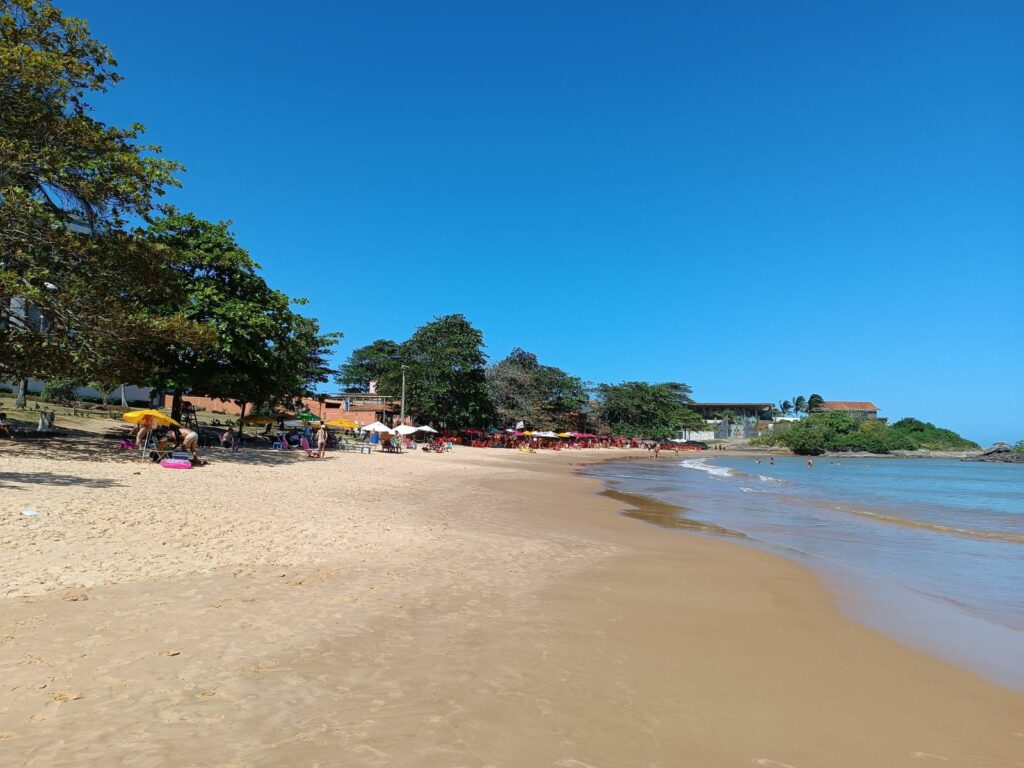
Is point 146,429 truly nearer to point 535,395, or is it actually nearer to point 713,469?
point 713,469

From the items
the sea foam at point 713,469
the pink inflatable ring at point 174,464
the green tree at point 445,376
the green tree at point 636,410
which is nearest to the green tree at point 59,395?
the pink inflatable ring at point 174,464

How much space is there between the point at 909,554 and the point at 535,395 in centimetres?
6068

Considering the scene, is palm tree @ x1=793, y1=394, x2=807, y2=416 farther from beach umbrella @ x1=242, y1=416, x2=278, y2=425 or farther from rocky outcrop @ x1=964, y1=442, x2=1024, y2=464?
beach umbrella @ x1=242, y1=416, x2=278, y2=425

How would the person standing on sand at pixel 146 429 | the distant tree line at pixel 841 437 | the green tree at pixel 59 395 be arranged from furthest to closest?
the distant tree line at pixel 841 437
the green tree at pixel 59 395
the person standing on sand at pixel 146 429

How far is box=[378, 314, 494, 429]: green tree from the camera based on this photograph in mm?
52594

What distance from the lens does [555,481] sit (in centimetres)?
2656

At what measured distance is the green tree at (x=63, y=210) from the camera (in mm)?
13727

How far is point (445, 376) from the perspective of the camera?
173 feet

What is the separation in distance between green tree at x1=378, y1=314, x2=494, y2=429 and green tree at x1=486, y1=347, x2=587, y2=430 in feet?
38.5

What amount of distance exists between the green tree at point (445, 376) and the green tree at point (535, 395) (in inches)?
462

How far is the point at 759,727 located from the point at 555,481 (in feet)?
73.8

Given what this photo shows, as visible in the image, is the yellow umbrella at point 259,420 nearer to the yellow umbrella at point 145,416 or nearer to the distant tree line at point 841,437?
the yellow umbrella at point 145,416

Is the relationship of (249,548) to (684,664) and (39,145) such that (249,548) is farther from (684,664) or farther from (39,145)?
(39,145)

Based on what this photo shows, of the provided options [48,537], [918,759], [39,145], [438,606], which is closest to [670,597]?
[438,606]
